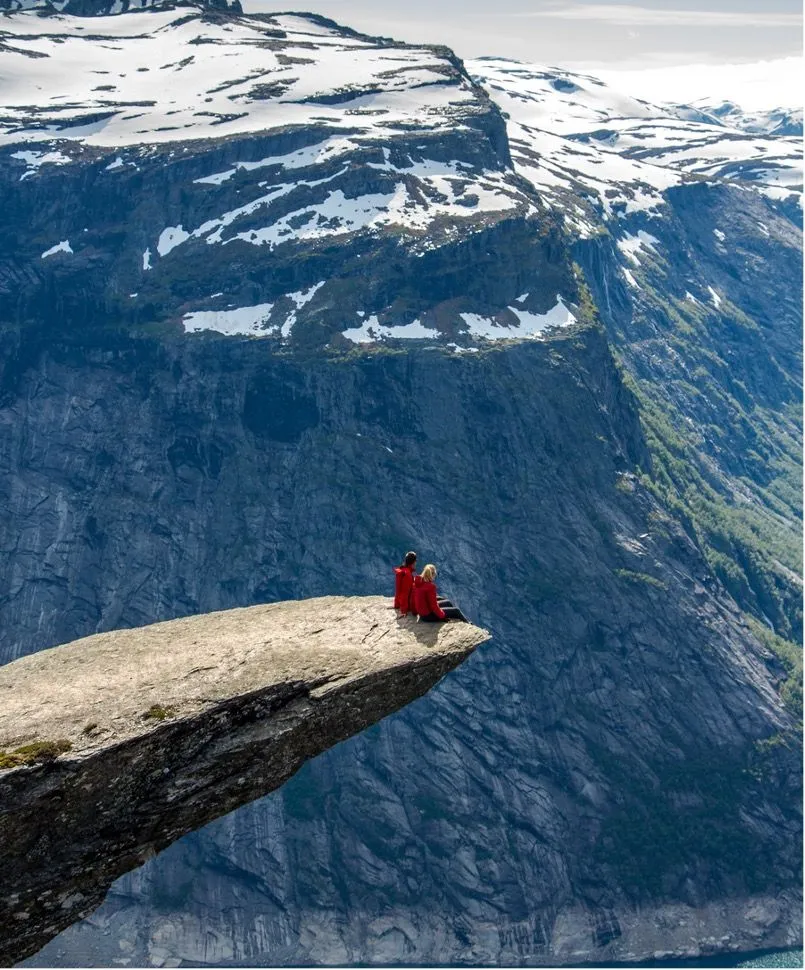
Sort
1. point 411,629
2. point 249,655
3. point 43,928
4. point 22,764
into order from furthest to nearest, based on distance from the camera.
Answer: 1. point 411,629
2. point 249,655
3. point 43,928
4. point 22,764

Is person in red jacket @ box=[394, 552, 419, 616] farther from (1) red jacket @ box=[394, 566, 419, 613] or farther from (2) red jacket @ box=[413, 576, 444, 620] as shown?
(2) red jacket @ box=[413, 576, 444, 620]

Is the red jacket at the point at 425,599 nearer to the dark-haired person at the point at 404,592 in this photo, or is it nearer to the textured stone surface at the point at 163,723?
the dark-haired person at the point at 404,592

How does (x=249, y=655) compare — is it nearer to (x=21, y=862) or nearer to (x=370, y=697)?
(x=370, y=697)

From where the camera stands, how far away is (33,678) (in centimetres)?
4816

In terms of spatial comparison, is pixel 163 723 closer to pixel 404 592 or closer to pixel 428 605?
pixel 404 592

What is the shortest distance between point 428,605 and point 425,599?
0.32 meters

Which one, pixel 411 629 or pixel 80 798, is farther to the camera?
pixel 411 629

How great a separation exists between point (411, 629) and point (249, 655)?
285 inches

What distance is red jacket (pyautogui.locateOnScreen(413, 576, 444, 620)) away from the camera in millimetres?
53594

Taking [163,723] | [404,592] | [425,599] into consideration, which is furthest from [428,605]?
[163,723]

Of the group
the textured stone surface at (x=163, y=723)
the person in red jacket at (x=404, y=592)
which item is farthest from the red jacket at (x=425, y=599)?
the textured stone surface at (x=163, y=723)

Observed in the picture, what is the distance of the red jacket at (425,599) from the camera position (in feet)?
176

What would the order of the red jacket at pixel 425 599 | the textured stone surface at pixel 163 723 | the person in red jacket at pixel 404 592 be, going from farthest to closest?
the person in red jacket at pixel 404 592 < the red jacket at pixel 425 599 < the textured stone surface at pixel 163 723

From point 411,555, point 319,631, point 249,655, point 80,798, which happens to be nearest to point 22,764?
point 80,798
